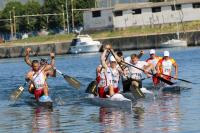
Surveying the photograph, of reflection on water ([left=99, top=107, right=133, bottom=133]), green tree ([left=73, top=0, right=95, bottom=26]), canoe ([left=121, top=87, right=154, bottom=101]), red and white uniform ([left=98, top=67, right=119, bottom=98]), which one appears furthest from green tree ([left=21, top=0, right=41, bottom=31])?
reflection on water ([left=99, top=107, right=133, bottom=133])

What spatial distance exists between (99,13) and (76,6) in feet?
66.6

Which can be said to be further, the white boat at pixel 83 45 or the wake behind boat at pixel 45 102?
the white boat at pixel 83 45

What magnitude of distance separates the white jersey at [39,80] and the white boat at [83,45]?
75.0 m

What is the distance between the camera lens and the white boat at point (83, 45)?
10581cm

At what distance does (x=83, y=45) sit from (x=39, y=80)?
77191 mm

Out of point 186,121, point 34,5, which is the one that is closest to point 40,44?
point 34,5

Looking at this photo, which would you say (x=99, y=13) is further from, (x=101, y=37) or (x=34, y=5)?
(x=34, y=5)

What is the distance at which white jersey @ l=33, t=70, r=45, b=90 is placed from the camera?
3044cm

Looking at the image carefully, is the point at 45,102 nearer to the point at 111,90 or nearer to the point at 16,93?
the point at 111,90

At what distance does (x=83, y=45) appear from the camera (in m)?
108

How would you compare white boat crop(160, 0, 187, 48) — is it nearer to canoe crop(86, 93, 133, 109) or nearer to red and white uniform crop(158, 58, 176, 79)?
red and white uniform crop(158, 58, 176, 79)

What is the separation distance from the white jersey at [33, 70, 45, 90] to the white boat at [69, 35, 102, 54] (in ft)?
246

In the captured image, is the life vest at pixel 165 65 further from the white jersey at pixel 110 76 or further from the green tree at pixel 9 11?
the green tree at pixel 9 11

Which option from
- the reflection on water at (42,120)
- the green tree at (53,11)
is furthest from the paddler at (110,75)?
the green tree at (53,11)
